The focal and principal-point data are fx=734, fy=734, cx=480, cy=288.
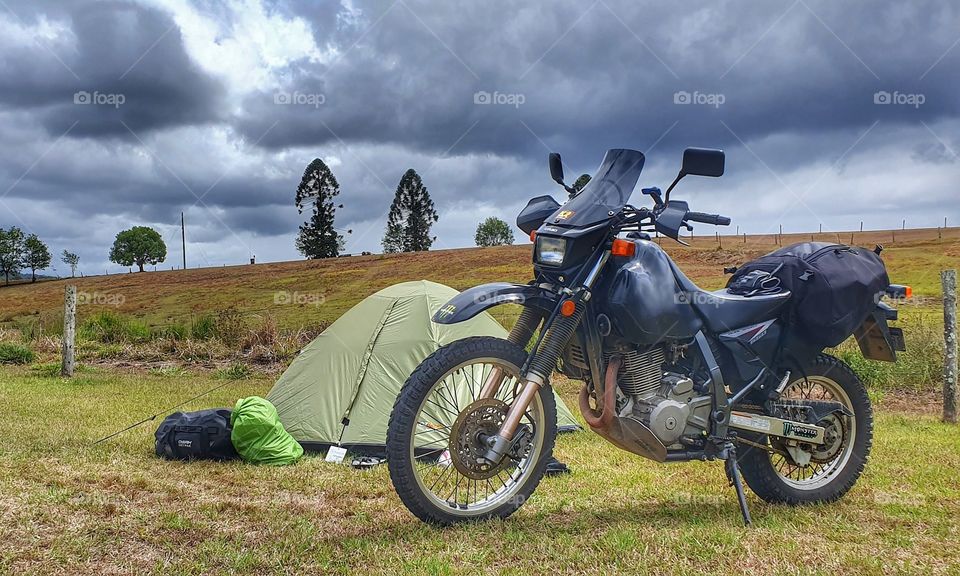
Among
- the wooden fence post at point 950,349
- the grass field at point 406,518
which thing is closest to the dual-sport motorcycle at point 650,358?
the grass field at point 406,518

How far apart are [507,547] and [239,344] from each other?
46.3 feet

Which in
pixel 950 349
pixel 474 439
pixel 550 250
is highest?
pixel 550 250

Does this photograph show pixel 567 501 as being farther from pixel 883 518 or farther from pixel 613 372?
pixel 883 518

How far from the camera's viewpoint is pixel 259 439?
6.57 meters

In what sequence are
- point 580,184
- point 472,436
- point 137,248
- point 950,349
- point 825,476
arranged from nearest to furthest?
1. point 472,436
2. point 825,476
3. point 950,349
4. point 580,184
5. point 137,248

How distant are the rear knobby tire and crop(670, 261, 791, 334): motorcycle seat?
1.89 ft

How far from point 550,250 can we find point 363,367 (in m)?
3.61

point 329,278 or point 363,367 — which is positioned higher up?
point 329,278

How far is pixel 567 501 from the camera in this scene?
510 cm

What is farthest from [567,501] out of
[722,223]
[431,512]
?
[722,223]

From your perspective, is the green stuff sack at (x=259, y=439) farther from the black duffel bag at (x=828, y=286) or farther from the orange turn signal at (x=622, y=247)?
the black duffel bag at (x=828, y=286)

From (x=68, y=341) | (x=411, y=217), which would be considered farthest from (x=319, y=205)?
(x=68, y=341)

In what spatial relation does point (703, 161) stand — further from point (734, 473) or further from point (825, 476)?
point (825, 476)

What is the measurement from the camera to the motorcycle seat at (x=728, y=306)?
4.54 metres
